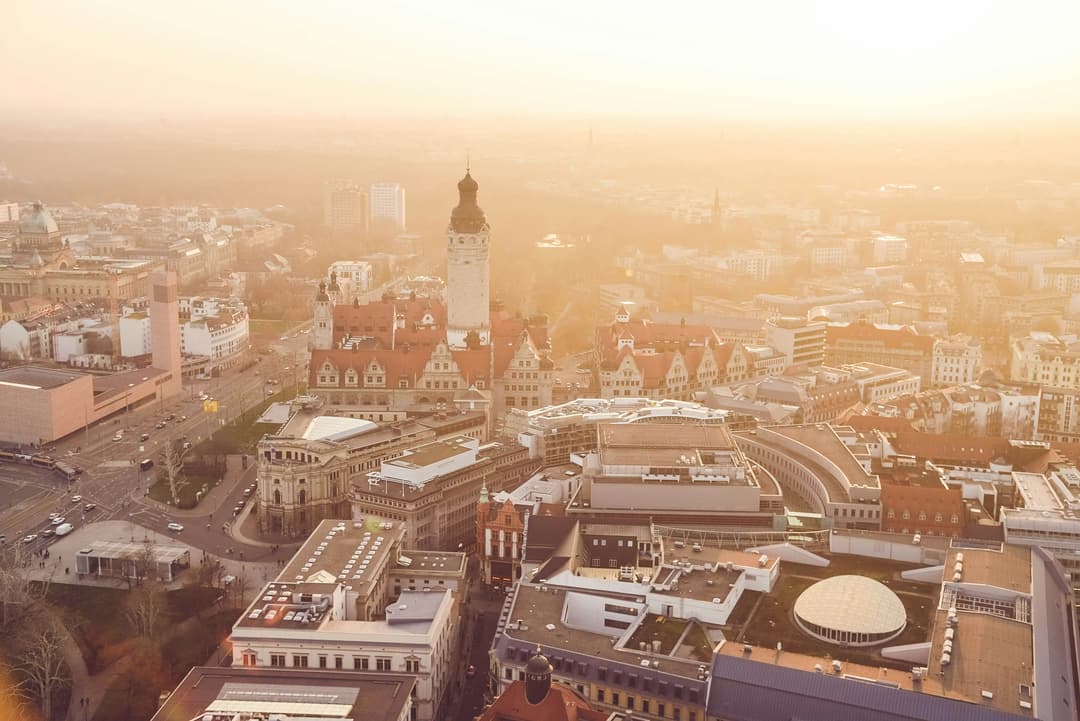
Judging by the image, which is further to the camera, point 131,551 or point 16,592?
point 131,551

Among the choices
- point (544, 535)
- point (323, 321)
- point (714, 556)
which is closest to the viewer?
point (714, 556)

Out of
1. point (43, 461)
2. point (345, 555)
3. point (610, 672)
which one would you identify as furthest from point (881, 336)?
point (610, 672)

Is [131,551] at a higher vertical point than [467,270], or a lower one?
lower

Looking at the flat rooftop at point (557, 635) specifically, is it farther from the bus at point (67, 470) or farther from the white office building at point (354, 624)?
the bus at point (67, 470)

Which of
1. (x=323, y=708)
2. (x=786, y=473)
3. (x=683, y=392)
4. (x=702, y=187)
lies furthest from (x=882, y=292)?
(x=702, y=187)

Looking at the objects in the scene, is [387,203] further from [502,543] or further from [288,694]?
[288,694]

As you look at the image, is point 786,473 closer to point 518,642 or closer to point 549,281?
point 518,642

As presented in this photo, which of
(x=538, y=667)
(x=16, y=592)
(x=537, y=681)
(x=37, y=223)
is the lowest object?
(x=16, y=592)

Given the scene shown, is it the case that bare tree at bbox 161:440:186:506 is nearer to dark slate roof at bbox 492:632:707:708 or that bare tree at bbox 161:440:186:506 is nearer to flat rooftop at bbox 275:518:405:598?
flat rooftop at bbox 275:518:405:598
